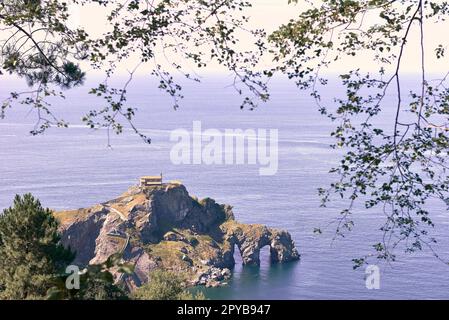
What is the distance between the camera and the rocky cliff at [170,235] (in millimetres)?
43812

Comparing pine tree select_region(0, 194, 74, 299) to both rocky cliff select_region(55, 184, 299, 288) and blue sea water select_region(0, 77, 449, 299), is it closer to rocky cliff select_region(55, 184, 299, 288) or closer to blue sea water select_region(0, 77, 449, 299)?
blue sea water select_region(0, 77, 449, 299)

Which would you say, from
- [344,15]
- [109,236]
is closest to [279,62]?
[344,15]

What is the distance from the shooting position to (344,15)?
488cm

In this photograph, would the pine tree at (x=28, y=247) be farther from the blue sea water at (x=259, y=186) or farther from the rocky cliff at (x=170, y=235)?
the rocky cliff at (x=170, y=235)

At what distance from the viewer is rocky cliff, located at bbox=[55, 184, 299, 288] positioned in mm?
43812

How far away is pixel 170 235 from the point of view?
4919 centimetres

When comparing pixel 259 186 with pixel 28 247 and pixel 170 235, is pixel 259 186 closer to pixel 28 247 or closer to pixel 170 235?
pixel 170 235

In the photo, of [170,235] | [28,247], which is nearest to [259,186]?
[170,235]

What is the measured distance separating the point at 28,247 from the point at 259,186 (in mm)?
36951

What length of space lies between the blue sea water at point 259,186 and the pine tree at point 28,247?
24.4ft

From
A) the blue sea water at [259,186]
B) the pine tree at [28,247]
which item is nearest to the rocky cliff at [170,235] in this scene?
the blue sea water at [259,186]
